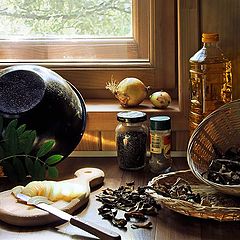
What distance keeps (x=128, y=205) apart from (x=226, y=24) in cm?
52

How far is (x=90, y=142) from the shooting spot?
1576 millimetres

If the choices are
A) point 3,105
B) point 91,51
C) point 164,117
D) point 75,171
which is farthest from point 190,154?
point 91,51

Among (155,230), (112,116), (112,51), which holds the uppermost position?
(112,51)

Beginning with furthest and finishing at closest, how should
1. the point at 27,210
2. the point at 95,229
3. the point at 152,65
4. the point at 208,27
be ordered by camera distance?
1. the point at 152,65
2. the point at 208,27
3. the point at 27,210
4. the point at 95,229

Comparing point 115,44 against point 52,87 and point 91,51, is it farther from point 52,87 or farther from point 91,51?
point 52,87

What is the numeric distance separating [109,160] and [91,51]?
300 mm

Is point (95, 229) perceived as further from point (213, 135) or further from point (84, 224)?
point (213, 135)

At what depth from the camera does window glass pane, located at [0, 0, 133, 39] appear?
1661mm

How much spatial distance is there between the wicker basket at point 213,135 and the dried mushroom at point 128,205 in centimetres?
12

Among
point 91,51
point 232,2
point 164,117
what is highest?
point 232,2

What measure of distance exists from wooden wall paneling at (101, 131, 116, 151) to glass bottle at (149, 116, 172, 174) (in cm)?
15

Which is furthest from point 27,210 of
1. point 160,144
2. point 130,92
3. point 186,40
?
point 186,40

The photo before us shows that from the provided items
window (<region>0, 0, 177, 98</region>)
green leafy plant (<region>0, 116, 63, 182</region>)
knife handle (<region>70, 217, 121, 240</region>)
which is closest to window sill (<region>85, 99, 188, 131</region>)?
window (<region>0, 0, 177, 98</region>)

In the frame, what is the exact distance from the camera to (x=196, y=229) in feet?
3.75
